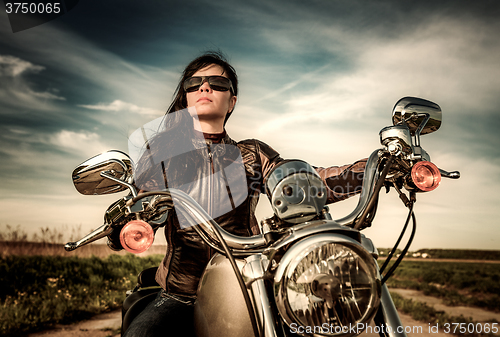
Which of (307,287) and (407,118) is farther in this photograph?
(407,118)

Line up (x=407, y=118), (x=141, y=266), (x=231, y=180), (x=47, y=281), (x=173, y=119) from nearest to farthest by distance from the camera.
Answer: (x=407, y=118) → (x=231, y=180) → (x=173, y=119) → (x=47, y=281) → (x=141, y=266)

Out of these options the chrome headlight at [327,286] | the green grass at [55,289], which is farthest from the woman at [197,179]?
the green grass at [55,289]

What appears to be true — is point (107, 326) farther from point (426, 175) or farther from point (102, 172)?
point (426, 175)

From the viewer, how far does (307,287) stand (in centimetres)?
71

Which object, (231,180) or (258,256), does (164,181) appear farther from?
(258,256)

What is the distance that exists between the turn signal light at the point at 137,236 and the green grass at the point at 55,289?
5.09 meters

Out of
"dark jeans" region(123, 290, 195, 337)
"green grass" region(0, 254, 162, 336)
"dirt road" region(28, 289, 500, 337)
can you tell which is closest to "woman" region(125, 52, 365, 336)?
"dark jeans" region(123, 290, 195, 337)

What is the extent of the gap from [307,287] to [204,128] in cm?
123

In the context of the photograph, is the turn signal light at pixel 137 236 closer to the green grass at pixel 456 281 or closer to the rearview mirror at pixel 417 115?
the rearview mirror at pixel 417 115

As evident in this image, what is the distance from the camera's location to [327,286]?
2.31 ft

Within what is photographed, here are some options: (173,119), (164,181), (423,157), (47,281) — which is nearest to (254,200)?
(164,181)

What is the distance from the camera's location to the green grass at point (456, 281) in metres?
6.73

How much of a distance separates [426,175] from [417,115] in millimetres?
281

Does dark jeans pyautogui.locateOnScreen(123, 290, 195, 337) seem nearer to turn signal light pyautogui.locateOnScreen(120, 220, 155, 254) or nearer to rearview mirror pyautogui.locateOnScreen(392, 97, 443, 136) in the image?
turn signal light pyautogui.locateOnScreen(120, 220, 155, 254)
